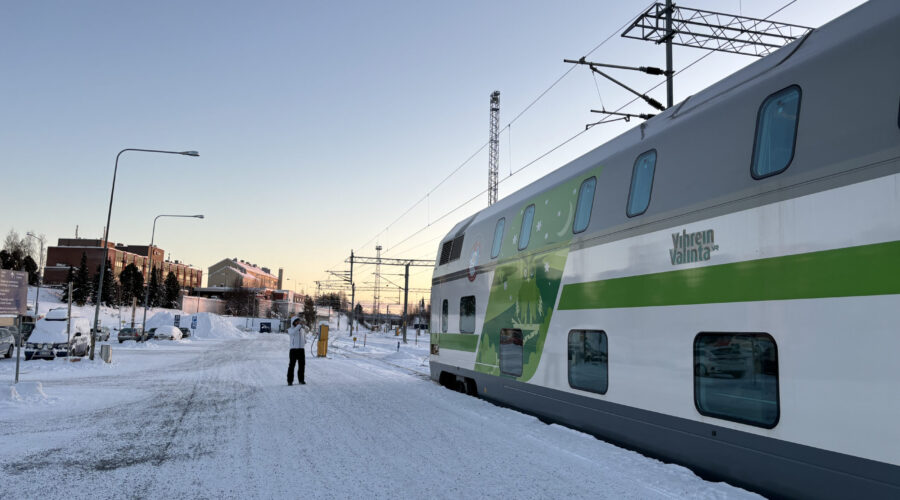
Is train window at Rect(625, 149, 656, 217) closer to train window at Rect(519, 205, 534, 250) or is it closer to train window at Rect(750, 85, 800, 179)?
train window at Rect(750, 85, 800, 179)

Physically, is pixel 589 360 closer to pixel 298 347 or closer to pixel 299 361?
pixel 299 361

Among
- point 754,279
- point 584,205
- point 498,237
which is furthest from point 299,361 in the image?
point 754,279

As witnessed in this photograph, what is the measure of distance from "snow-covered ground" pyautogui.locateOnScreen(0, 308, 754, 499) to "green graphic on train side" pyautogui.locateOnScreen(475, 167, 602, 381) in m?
1.21

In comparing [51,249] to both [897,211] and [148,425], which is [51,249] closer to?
[148,425]

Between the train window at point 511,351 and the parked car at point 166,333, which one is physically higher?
the train window at point 511,351

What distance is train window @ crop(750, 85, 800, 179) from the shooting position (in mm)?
5225

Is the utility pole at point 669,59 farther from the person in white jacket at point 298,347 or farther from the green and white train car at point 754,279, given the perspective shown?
the person in white jacket at point 298,347

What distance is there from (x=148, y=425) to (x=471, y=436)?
5.00 m

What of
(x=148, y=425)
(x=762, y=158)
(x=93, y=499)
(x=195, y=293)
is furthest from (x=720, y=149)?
(x=195, y=293)

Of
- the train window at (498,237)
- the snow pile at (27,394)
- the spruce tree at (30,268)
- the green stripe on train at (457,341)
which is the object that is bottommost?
the snow pile at (27,394)

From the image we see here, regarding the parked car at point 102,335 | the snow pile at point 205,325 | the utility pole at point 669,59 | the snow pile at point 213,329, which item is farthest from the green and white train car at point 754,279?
the snow pile at point 205,325

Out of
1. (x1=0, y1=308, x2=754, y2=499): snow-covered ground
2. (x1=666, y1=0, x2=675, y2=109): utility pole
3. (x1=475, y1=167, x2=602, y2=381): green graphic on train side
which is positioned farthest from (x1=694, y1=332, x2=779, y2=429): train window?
(x1=666, y1=0, x2=675, y2=109): utility pole

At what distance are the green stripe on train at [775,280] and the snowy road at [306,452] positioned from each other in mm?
1809

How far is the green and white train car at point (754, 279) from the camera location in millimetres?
4340
